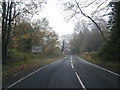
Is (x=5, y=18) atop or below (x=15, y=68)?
atop

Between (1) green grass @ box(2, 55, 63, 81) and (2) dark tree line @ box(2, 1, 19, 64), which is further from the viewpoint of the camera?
(2) dark tree line @ box(2, 1, 19, 64)

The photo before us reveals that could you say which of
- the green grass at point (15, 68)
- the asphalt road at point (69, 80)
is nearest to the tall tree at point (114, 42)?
the green grass at point (15, 68)

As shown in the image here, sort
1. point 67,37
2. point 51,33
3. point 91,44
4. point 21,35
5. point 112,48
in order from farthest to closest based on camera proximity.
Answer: point 67,37 → point 91,44 → point 51,33 → point 21,35 → point 112,48

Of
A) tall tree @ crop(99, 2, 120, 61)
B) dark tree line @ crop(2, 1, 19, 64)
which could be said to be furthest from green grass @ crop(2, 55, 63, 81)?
tall tree @ crop(99, 2, 120, 61)

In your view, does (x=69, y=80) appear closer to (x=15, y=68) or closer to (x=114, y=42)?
(x=15, y=68)

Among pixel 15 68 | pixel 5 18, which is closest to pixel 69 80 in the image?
pixel 15 68

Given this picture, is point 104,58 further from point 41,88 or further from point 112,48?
point 41,88

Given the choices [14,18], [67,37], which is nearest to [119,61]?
[14,18]

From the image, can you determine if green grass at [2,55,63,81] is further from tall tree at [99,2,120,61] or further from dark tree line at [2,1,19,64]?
tall tree at [99,2,120,61]

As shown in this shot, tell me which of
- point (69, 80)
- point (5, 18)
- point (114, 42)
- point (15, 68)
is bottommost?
point (69, 80)

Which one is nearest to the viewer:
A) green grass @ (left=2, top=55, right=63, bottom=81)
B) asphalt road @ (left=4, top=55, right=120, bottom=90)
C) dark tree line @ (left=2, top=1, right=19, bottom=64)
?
asphalt road @ (left=4, top=55, right=120, bottom=90)

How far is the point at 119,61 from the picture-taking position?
1006 inches

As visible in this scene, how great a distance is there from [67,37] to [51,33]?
75717mm

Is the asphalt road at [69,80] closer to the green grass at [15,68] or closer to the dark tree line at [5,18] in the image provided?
the green grass at [15,68]
